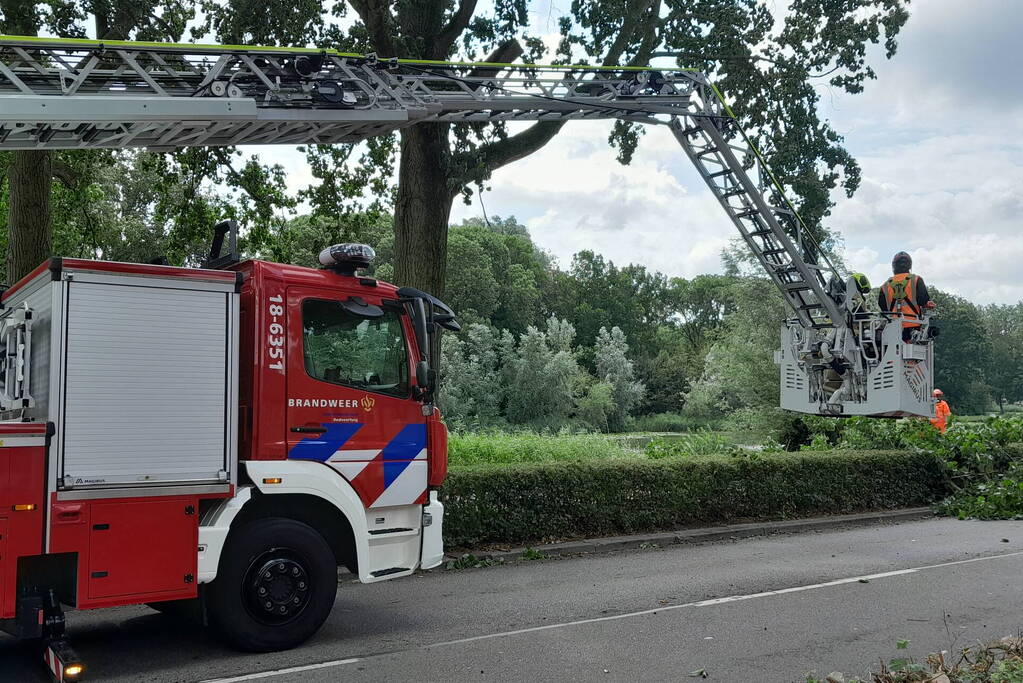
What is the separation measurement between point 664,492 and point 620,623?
502 centimetres

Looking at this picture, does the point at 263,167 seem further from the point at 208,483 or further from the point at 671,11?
the point at 208,483

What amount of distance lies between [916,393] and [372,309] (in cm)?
772

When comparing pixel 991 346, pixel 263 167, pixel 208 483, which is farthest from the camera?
pixel 991 346

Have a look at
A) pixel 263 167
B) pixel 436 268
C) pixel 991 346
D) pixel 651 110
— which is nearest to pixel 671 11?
pixel 651 110

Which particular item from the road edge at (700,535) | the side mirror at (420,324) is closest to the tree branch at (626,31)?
the road edge at (700,535)

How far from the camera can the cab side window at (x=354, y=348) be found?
24.0ft

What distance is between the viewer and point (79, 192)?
853 inches

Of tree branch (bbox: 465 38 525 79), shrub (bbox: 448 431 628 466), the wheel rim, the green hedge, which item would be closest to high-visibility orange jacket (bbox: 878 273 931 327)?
the green hedge

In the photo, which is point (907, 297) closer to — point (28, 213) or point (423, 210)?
point (423, 210)

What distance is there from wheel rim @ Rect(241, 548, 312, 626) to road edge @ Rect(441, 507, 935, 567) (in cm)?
366

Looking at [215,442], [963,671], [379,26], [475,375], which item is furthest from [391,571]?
[475,375]

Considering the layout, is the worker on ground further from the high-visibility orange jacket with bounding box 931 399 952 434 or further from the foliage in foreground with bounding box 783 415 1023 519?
the foliage in foreground with bounding box 783 415 1023 519

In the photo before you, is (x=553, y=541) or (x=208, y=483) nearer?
(x=208, y=483)

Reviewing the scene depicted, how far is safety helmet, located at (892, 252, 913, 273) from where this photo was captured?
12.8m
